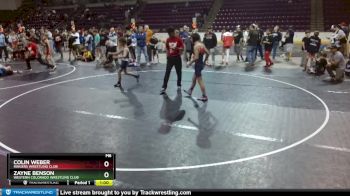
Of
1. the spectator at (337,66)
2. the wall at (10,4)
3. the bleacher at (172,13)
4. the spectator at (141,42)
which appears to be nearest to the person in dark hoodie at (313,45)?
the spectator at (337,66)

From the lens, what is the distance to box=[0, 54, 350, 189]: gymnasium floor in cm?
577

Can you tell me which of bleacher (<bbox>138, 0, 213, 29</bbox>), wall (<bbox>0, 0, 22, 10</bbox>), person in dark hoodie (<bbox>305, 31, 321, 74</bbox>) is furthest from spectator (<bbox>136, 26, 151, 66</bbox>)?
wall (<bbox>0, 0, 22, 10</bbox>)

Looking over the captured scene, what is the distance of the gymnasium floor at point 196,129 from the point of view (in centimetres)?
577

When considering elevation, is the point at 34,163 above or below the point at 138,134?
above

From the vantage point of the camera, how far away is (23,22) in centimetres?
4169

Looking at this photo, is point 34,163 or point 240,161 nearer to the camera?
point 34,163

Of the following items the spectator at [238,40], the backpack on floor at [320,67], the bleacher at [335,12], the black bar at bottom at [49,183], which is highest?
the bleacher at [335,12]

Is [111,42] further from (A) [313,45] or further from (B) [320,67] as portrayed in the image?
(B) [320,67]

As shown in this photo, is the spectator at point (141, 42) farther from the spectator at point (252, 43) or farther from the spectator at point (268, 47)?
the spectator at point (268, 47)

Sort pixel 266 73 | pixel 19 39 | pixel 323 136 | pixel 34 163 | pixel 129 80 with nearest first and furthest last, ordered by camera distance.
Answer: pixel 34 163 → pixel 323 136 → pixel 129 80 → pixel 266 73 → pixel 19 39

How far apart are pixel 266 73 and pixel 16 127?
10.8 metres

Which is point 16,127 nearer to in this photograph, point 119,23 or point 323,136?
point 323,136

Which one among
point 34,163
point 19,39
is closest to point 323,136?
point 34,163
